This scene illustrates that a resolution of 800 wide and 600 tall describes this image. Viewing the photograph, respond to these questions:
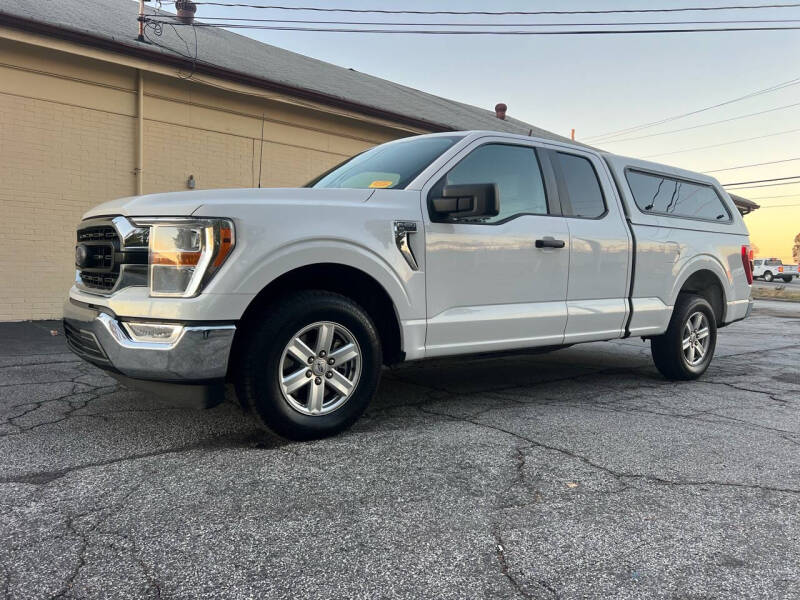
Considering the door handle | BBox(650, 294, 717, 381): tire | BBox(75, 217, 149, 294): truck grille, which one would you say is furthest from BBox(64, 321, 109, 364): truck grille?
BBox(650, 294, 717, 381): tire

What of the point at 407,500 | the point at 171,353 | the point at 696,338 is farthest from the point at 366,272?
the point at 696,338

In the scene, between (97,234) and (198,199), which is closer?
(198,199)

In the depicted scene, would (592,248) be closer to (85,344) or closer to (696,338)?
(696,338)

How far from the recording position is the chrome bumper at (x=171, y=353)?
120 inches

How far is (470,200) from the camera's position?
369 centimetres

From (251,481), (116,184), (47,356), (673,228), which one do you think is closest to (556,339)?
(673,228)

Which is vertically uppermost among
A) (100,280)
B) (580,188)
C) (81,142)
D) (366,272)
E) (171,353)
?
(81,142)

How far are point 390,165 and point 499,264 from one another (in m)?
1.06

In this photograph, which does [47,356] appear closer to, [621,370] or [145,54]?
[145,54]

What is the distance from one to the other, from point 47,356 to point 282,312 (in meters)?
4.15

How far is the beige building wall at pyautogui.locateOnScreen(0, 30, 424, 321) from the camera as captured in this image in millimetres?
8359

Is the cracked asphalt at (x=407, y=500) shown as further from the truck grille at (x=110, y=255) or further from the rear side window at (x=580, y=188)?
the rear side window at (x=580, y=188)

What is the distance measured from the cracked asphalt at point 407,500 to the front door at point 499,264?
1.94 ft

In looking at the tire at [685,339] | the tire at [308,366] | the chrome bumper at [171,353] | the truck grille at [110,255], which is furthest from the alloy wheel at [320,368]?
the tire at [685,339]
